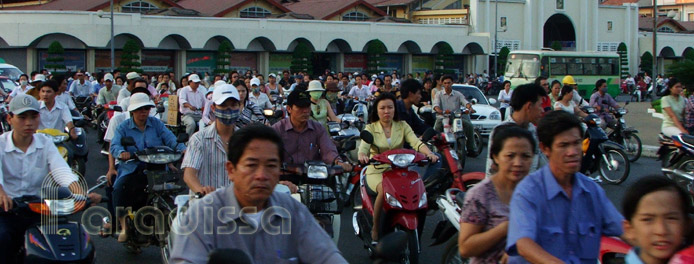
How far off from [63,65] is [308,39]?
16315 millimetres

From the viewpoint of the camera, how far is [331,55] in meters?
62.2

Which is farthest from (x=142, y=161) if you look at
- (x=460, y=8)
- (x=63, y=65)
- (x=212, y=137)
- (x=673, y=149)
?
(x=460, y=8)

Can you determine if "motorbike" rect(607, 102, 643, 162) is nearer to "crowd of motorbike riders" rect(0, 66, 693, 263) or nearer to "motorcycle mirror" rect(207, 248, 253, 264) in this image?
"crowd of motorbike riders" rect(0, 66, 693, 263)

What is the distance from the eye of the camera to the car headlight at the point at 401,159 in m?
7.25

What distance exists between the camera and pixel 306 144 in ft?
25.2

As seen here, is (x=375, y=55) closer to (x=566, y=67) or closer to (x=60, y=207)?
(x=566, y=67)

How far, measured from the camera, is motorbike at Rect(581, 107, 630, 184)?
41.9 ft

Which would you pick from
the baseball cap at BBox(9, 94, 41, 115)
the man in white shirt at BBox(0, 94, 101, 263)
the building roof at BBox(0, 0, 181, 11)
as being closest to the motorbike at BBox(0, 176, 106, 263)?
the man in white shirt at BBox(0, 94, 101, 263)

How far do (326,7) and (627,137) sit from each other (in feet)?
175

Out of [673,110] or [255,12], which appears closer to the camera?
[673,110]

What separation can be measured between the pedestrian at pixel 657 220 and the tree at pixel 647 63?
7150 centimetres

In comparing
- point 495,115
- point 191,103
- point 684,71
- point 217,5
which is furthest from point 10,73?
point 217,5

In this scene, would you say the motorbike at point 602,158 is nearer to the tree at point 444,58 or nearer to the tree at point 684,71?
the tree at point 684,71

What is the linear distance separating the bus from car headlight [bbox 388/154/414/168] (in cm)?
3591
